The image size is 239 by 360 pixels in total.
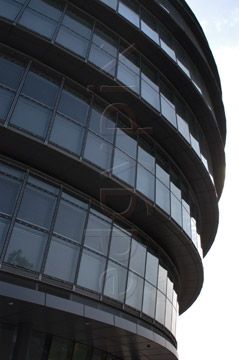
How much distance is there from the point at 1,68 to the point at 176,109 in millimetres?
10147

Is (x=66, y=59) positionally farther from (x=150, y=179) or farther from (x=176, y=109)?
(x=176, y=109)

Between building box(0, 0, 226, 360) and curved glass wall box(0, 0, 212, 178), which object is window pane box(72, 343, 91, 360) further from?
curved glass wall box(0, 0, 212, 178)

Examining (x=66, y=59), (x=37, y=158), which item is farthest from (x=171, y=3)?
(x=37, y=158)

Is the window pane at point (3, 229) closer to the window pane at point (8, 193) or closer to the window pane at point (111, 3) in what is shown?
the window pane at point (8, 193)

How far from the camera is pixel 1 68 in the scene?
514 inches

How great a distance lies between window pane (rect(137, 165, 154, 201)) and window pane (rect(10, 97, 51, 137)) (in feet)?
15.2

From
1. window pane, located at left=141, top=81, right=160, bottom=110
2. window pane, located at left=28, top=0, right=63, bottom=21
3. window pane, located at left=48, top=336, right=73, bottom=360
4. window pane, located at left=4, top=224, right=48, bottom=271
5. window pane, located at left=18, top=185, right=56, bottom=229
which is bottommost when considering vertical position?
window pane, located at left=48, top=336, right=73, bottom=360

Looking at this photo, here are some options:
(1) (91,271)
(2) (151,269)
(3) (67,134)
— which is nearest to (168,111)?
(3) (67,134)

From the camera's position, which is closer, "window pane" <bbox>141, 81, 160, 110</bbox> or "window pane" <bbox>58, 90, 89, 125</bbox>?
"window pane" <bbox>58, 90, 89, 125</bbox>

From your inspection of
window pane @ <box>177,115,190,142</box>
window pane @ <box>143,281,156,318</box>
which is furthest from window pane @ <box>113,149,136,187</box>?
window pane @ <box>177,115,190,142</box>

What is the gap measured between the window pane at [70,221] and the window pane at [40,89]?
388 cm

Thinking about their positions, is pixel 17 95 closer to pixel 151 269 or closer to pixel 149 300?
pixel 151 269

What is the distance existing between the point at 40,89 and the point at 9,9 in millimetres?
3413

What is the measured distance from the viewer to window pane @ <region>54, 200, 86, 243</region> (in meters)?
12.7
